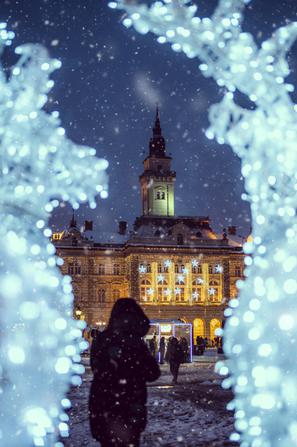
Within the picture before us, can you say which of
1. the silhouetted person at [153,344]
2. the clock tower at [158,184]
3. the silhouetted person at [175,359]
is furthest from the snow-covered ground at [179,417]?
the clock tower at [158,184]

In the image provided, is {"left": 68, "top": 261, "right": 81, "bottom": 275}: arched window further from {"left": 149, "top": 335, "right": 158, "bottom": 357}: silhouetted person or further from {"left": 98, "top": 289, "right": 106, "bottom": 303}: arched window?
{"left": 149, "top": 335, "right": 158, "bottom": 357}: silhouetted person

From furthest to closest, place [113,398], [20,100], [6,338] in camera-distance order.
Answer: [20,100], [6,338], [113,398]

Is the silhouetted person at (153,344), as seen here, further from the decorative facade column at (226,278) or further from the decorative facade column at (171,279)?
the decorative facade column at (226,278)

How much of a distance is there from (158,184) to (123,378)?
73.9m

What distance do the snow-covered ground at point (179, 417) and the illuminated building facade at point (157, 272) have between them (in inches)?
1940

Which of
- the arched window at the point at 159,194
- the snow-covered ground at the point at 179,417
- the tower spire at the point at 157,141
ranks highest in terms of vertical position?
the tower spire at the point at 157,141

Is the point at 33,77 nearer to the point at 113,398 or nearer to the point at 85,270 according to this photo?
the point at 113,398

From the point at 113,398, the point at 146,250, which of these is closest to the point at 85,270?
the point at 146,250

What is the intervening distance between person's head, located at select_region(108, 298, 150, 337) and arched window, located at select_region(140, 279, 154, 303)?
2443 inches

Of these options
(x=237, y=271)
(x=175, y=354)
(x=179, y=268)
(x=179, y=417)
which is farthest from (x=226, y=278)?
(x=179, y=417)

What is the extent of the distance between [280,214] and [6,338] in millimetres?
3230

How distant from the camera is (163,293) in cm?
6750

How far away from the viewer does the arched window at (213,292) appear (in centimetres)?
6862

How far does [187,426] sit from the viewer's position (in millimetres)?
10148
